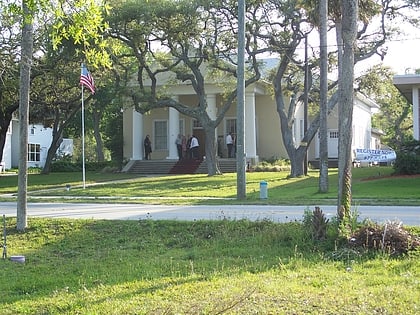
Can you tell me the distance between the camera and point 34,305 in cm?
659

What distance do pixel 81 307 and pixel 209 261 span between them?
2.90 metres

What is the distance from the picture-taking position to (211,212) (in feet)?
51.3

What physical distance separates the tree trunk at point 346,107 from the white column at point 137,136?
3196 centimetres

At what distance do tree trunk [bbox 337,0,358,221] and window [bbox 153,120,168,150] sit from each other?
3382 centimetres

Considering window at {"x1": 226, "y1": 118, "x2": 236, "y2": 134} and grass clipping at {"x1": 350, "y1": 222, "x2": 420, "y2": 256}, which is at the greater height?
window at {"x1": 226, "y1": 118, "x2": 236, "y2": 134}

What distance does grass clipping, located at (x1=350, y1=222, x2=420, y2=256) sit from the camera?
8633mm

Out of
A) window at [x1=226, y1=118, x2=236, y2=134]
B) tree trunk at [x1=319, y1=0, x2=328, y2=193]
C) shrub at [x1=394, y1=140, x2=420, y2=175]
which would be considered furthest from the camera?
window at [x1=226, y1=118, x2=236, y2=134]

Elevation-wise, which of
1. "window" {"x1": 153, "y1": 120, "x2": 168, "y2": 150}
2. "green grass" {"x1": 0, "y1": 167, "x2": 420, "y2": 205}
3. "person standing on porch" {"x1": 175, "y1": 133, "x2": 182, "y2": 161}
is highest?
"window" {"x1": 153, "y1": 120, "x2": 168, "y2": 150}

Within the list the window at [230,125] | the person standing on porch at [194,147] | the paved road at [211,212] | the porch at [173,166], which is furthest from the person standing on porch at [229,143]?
the paved road at [211,212]

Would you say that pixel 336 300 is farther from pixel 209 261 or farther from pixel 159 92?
pixel 159 92

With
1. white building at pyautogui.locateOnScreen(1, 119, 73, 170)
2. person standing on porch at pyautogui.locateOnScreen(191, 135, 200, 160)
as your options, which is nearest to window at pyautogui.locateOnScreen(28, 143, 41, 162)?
white building at pyautogui.locateOnScreen(1, 119, 73, 170)

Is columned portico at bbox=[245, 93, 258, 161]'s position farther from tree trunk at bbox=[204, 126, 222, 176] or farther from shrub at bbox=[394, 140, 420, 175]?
shrub at bbox=[394, 140, 420, 175]

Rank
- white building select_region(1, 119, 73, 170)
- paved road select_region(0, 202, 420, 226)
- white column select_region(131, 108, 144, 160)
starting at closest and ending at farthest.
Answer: paved road select_region(0, 202, 420, 226) < white column select_region(131, 108, 144, 160) < white building select_region(1, 119, 73, 170)

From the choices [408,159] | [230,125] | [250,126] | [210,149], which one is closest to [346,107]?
[408,159]
